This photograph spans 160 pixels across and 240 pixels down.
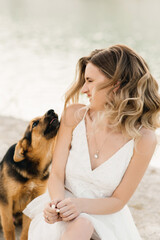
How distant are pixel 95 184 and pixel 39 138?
91cm

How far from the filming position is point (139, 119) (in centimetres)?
252

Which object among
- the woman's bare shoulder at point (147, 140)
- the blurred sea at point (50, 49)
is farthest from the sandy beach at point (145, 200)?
the woman's bare shoulder at point (147, 140)

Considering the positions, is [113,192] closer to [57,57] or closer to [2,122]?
[2,122]

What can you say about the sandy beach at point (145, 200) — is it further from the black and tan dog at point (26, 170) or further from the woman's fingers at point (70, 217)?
the woman's fingers at point (70, 217)

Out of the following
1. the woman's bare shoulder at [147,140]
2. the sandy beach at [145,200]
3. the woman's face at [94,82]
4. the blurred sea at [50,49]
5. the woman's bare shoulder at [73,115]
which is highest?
the woman's face at [94,82]

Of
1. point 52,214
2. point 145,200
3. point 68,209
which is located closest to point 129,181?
Answer: point 68,209

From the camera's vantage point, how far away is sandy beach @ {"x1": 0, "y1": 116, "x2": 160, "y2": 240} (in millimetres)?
3696

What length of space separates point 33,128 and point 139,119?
1.13 m

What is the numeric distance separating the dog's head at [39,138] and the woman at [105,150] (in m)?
0.43

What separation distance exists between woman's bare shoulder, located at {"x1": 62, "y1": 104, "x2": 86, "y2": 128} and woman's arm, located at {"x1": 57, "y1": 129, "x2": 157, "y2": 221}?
1.83 ft

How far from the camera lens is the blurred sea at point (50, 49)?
972 cm

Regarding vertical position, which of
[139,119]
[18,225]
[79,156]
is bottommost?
[18,225]

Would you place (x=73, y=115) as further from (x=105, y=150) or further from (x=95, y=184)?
(x=95, y=184)

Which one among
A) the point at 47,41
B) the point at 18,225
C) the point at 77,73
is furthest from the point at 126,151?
the point at 47,41
